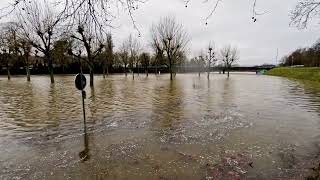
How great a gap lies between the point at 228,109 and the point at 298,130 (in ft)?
15.3

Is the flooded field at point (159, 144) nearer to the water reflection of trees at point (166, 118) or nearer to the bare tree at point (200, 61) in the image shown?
the water reflection of trees at point (166, 118)

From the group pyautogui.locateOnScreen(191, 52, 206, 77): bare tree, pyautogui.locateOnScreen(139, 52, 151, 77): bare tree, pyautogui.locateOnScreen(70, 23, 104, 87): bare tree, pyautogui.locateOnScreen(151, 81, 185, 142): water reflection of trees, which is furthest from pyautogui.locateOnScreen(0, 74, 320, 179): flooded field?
pyautogui.locateOnScreen(191, 52, 206, 77): bare tree

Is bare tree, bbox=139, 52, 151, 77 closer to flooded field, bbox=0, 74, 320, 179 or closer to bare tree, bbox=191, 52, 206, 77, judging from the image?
bare tree, bbox=191, 52, 206, 77

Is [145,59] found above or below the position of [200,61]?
above

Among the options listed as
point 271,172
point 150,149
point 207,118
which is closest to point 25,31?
point 207,118

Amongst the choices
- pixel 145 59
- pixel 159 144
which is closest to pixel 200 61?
pixel 145 59

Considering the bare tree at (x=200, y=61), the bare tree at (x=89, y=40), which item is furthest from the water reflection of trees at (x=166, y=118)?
the bare tree at (x=200, y=61)

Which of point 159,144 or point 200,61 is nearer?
point 159,144

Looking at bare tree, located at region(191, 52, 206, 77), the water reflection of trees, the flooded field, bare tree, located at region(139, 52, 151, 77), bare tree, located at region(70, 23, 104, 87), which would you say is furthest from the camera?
bare tree, located at region(191, 52, 206, 77)

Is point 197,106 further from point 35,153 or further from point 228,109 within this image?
point 35,153

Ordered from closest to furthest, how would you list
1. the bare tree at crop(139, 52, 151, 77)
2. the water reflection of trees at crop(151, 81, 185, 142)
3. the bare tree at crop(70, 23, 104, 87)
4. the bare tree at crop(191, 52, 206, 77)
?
Result: the bare tree at crop(70, 23, 104, 87) < the water reflection of trees at crop(151, 81, 185, 142) < the bare tree at crop(139, 52, 151, 77) < the bare tree at crop(191, 52, 206, 77)

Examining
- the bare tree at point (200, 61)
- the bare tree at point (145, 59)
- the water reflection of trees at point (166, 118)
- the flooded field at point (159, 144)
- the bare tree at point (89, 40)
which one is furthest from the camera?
the bare tree at point (200, 61)

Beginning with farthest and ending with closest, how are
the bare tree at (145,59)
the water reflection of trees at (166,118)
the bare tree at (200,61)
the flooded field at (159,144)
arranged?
the bare tree at (200,61) < the bare tree at (145,59) < the water reflection of trees at (166,118) < the flooded field at (159,144)

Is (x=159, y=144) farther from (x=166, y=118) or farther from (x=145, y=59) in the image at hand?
(x=145, y=59)
